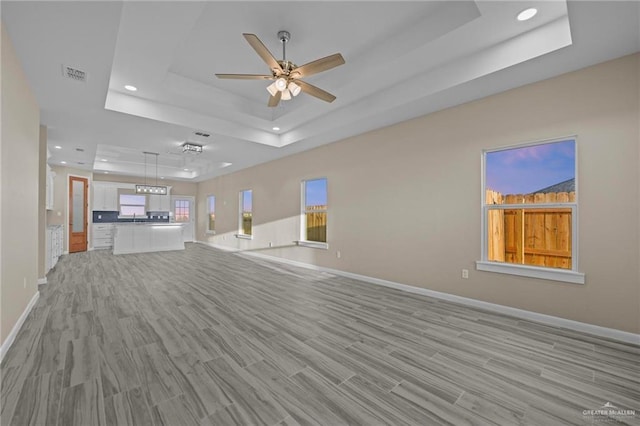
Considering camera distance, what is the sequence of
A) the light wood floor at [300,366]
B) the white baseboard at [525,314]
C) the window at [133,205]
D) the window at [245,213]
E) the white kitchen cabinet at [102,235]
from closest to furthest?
the light wood floor at [300,366] → the white baseboard at [525,314] → the window at [245,213] → the white kitchen cabinet at [102,235] → the window at [133,205]

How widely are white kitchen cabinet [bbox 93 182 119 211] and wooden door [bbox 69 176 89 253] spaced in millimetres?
844

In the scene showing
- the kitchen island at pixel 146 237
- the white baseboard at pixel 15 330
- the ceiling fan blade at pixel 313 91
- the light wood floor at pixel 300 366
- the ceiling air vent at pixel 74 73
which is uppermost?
the ceiling air vent at pixel 74 73

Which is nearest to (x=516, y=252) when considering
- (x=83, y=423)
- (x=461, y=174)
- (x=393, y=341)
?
(x=461, y=174)

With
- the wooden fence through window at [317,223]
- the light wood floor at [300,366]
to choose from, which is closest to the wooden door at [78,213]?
the light wood floor at [300,366]

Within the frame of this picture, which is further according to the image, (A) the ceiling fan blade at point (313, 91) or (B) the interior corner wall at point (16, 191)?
(A) the ceiling fan blade at point (313, 91)

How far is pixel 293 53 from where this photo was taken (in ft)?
11.0

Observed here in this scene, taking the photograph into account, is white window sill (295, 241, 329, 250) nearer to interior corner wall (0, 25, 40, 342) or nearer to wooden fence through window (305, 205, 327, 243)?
wooden fence through window (305, 205, 327, 243)

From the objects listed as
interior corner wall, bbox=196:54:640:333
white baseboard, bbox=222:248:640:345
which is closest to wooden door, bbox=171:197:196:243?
interior corner wall, bbox=196:54:640:333

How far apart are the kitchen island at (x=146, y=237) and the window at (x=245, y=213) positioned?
2.22 metres

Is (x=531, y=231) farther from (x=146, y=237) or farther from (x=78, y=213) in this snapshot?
(x=78, y=213)

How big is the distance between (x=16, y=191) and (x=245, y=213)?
610 centimetres

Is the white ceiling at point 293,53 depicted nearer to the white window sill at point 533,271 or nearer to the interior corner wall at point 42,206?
the interior corner wall at point 42,206

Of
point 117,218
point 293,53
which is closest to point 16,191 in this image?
point 293,53

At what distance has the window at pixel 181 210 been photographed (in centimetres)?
1121
